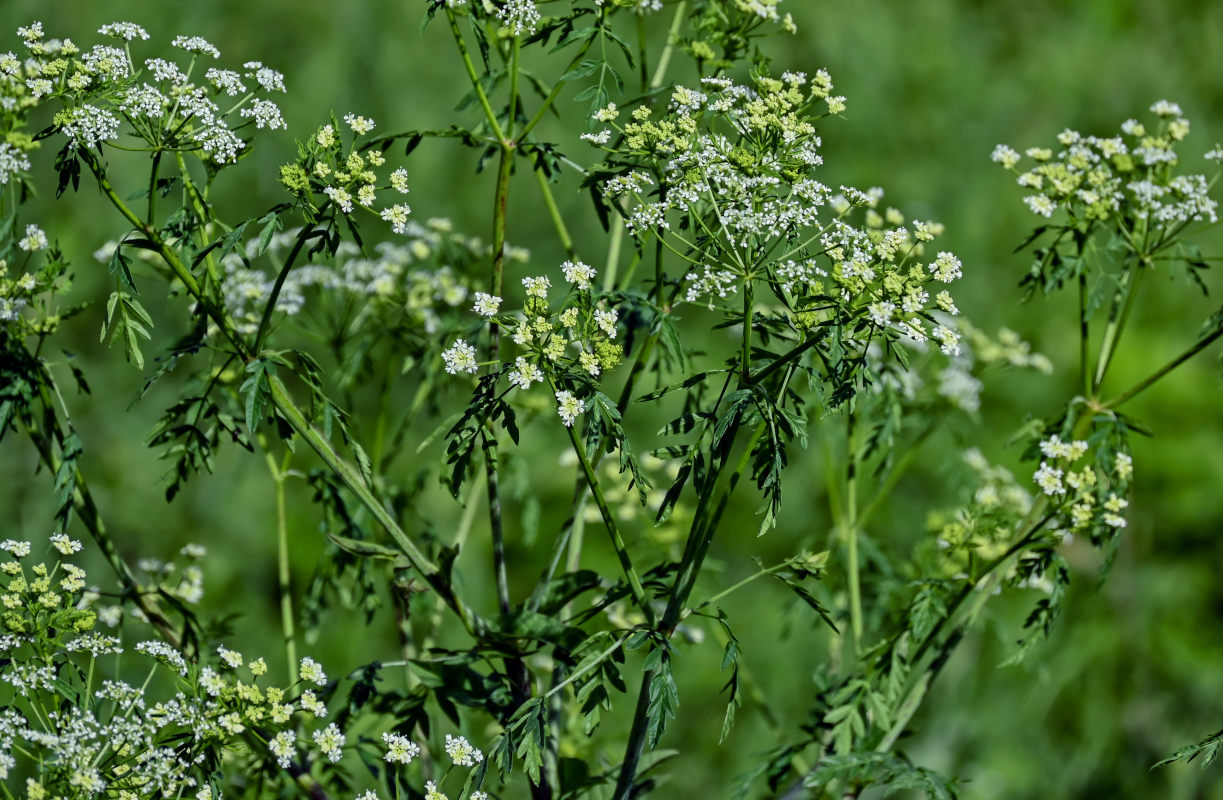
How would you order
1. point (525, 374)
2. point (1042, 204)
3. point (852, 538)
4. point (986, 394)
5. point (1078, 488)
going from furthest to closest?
point (986, 394), point (852, 538), point (1042, 204), point (1078, 488), point (525, 374)

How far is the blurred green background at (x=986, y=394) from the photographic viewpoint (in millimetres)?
6219

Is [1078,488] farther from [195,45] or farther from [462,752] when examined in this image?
[195,45]

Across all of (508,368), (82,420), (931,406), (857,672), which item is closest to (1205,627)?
(931,406)

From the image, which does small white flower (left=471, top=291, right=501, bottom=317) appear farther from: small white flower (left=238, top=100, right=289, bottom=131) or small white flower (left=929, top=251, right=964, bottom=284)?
small white flower (left=929, top=251, right=964, bottom=284)

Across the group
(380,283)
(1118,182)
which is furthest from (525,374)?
(1118,182)

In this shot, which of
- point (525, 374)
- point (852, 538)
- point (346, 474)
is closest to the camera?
point (525, 374)

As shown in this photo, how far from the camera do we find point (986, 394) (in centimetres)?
748

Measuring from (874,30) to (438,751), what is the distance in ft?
24.0

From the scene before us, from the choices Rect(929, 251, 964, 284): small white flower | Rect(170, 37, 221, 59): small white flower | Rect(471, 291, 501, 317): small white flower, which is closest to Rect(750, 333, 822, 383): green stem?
Rect(929, 251, 964, 284): small white flower

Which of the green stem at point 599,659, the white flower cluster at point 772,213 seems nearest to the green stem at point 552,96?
the white flower cluster at point 772,213

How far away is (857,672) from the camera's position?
10.8 feet

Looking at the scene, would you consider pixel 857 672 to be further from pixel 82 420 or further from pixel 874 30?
pixel 874 30

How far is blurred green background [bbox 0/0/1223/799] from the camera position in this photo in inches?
245

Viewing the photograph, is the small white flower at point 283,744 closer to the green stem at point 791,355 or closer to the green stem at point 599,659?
the green stem at point 599,659
